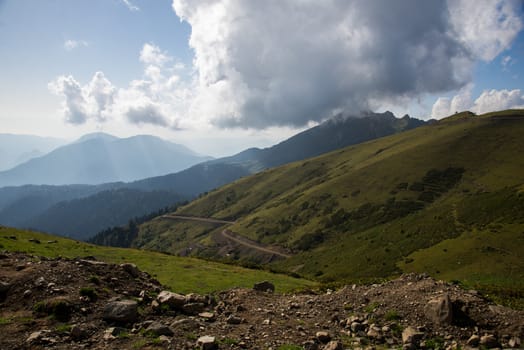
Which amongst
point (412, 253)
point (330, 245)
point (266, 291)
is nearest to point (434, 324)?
point (266, 291)

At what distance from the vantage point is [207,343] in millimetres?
13594

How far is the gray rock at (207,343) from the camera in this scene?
13540 mm

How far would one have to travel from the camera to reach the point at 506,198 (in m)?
104

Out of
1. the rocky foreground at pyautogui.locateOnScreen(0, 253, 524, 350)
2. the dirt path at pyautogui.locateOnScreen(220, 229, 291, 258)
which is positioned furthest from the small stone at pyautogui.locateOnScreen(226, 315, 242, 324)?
the dirt path at pyautogui.locateOnScreen(220, 229, 291, 258)

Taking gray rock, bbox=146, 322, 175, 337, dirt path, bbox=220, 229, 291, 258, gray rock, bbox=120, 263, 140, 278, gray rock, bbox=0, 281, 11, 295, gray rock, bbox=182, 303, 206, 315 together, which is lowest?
dirt path, bbox=220, 229, 291, 258

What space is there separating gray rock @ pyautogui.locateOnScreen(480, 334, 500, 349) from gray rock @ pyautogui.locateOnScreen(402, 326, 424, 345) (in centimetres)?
255

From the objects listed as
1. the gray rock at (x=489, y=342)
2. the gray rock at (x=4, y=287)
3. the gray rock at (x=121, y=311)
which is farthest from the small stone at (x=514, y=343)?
the gray rock at (x=4, y=287)

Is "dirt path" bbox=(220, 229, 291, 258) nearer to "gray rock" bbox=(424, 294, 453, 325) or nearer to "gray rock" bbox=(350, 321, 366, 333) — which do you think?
"gray rock" bbox=(350, 321, 366, 333)

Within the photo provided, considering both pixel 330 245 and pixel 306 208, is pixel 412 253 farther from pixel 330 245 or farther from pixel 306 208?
pixel 306 208

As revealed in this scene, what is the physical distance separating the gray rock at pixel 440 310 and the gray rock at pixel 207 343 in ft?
37.0

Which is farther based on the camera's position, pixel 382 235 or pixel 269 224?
pixel 269 224

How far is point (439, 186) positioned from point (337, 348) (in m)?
163

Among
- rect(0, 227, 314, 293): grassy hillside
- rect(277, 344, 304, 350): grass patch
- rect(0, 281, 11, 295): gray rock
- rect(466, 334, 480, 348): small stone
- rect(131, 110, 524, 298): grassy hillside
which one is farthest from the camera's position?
rect(131, 110, 524, 298): grassy hillside

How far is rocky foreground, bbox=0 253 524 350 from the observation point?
47.5 feet
